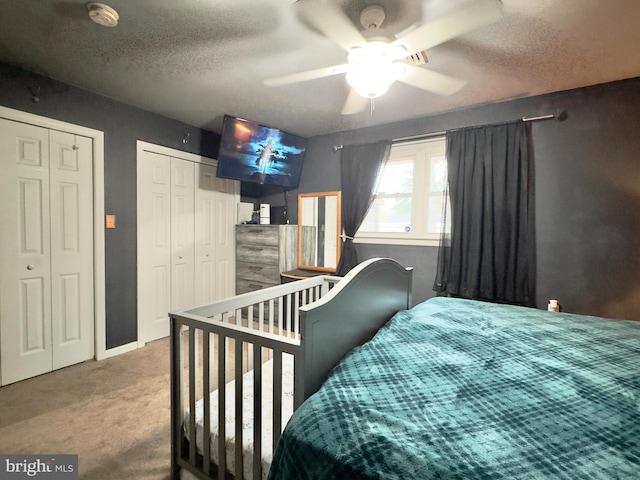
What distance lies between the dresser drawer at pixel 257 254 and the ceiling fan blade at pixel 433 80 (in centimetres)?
242

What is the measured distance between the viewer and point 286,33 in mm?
1758

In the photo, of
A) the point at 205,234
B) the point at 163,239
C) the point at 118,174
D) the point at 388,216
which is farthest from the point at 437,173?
the point at 118,174

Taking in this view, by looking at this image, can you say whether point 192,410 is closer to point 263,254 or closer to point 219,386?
point 219,386

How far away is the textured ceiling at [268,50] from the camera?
1574 millimetres

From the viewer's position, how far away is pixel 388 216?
3.41 meters

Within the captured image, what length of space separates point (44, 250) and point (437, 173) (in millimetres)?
3611

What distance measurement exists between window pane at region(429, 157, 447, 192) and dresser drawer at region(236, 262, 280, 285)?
2034 mm

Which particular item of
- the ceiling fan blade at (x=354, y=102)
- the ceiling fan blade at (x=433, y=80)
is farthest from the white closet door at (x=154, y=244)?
the ceiling fan blade at (x=433, y=80)

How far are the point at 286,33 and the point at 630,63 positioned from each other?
239cm

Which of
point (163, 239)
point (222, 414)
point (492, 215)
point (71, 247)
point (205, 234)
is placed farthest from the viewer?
point (205, 234)

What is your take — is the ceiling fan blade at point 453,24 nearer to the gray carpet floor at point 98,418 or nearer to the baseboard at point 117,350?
the gray carpet floor at point 98,418

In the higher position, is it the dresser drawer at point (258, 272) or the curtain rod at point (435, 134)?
the curtain rod at point (435, 134)

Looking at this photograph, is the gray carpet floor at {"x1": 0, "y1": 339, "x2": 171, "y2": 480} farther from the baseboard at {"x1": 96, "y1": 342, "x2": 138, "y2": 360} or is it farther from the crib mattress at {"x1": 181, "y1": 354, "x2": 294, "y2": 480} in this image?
the crib mattress at {"x1": 181, "y1": 354, "x2": 294, "y2": 480}

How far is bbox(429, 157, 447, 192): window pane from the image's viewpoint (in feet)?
10.1
